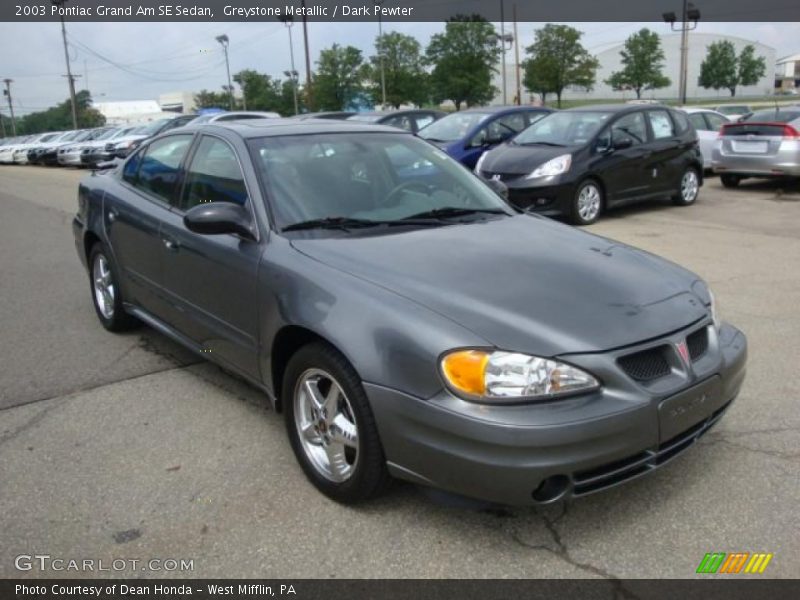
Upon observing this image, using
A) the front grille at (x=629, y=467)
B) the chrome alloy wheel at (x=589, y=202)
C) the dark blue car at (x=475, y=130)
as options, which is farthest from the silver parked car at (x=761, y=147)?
the front grille at (x=629, y=467)

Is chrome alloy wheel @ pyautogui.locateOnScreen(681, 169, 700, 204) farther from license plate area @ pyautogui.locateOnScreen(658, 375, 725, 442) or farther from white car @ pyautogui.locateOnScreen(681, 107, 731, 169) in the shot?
license plate area @ pyautogui.locateOnScreen(658, 375, 725, 442)

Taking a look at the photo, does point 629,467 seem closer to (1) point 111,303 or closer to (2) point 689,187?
(1) point 111,303

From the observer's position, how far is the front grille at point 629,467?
2.51m

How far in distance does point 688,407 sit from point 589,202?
7.46 meters

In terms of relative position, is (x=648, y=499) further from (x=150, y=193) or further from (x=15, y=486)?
(x=150, y=193)

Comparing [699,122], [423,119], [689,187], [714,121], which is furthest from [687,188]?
[423,119]

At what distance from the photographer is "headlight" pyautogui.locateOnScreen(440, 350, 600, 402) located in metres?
2.46

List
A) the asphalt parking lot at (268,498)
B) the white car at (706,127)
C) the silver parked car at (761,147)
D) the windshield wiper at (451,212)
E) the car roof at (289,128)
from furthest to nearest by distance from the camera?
the white car at (706,127)
the silver parked car at (761,147)
the car roof at (289,128)
the windshield wiper at (451,212)
the asphalt parking lot at (268,498)

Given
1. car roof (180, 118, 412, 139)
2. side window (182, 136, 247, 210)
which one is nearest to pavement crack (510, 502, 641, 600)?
side window (182, 136, 247, 210)

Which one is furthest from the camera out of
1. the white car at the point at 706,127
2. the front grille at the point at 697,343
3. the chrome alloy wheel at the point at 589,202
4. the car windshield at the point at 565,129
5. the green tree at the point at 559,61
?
the green tree at the point at 559,61

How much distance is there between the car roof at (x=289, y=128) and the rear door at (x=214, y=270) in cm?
12

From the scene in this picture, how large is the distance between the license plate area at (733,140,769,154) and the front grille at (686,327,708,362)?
1071cm

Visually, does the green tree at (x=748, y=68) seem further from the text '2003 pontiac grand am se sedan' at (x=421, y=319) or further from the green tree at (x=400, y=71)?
the text '2003 pontiac grand am se sedan' at (x=421, y=319)
